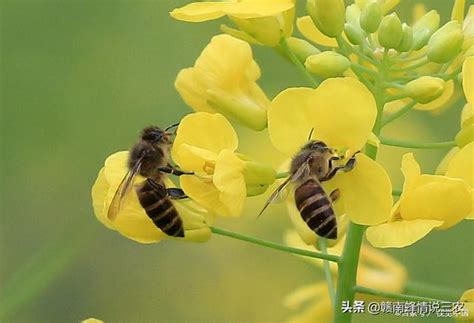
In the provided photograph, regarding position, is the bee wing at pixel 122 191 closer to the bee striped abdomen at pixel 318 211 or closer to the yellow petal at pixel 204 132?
the yellow petal at pixel 204 132

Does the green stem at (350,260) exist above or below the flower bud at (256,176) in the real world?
below

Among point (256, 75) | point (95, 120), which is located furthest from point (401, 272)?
point (95, 120)

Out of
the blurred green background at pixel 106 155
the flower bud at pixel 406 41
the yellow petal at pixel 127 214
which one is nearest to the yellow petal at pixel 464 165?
the flower bud at pixel 406 41

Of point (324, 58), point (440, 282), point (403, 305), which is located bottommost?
point (440, 282)

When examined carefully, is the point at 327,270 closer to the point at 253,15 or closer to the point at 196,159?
the point at 196,159

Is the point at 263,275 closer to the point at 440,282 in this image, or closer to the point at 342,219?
the point at 440,282

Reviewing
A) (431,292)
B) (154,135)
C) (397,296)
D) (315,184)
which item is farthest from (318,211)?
(431,292)
